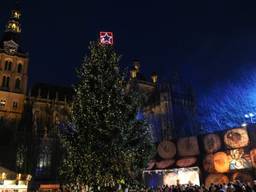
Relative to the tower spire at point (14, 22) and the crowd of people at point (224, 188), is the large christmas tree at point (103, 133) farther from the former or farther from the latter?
the tower spire at point (14, 22)

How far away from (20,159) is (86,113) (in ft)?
128

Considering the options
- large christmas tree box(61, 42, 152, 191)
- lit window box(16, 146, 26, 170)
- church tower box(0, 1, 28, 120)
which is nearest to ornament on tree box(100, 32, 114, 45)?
large christmas tree box(61, 42, 152, 191)

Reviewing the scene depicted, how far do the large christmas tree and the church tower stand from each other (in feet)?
166

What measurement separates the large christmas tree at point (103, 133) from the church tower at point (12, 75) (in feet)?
166

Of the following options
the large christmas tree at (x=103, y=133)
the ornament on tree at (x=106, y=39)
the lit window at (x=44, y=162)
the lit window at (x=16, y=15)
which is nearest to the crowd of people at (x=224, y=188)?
the large christmas tree at (x=103, y=133)

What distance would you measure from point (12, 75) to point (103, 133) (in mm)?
55554

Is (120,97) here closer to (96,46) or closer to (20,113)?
(96,46)

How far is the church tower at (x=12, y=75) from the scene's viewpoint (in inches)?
2453

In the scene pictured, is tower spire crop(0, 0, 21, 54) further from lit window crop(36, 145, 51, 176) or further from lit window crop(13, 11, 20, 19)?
lit window crop(36, 145, 51, 176)

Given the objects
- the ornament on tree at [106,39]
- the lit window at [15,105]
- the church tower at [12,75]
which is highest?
the church tower at [12,75]

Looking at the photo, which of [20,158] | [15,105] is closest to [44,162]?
[20,158]

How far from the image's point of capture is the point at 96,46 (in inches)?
717

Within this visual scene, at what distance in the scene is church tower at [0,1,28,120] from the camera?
204 feet

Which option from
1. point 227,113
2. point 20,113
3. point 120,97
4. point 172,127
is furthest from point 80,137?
point 20,113
